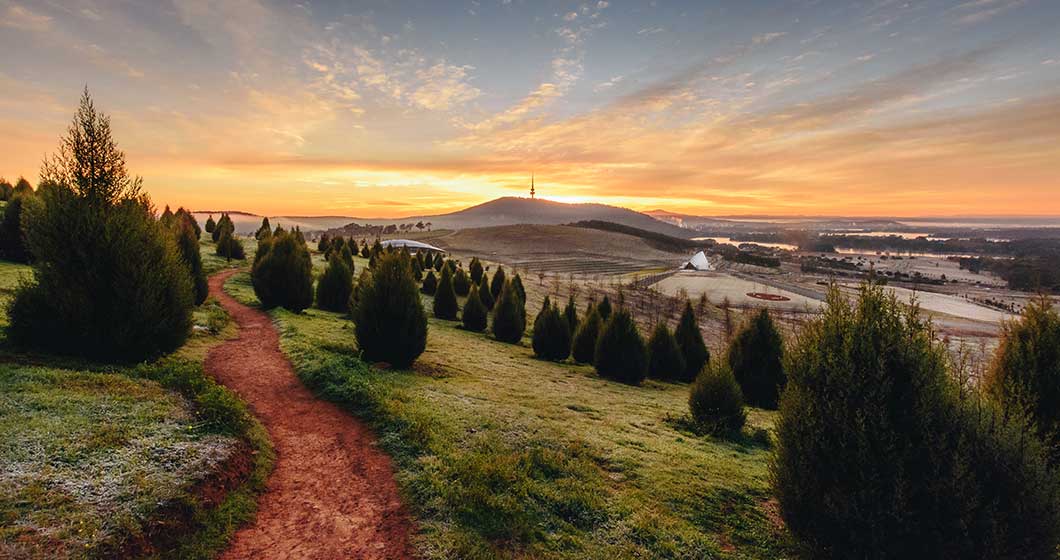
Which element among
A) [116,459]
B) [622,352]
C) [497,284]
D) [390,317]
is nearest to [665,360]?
[622,352]

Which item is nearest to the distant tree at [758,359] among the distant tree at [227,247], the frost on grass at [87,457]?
the frost on grass at [87,457]

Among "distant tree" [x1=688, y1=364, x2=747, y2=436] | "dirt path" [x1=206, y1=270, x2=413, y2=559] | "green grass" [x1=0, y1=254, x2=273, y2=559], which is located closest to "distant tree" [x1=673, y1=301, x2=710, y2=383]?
"distant tree" [x1=688, y1=364, x2=747, y2=436]

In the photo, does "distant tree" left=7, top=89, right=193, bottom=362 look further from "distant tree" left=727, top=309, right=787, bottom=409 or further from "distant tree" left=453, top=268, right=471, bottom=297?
"distant tree" left=453, top=268, right=471, bottom=297

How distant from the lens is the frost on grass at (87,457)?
5.54 metres

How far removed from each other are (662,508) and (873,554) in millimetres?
3278

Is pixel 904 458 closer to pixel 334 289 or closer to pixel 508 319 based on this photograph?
pixel 508 319

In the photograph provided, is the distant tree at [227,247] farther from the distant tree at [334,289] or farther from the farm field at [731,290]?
the farm field at [731,290]

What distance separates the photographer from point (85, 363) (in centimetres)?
1068

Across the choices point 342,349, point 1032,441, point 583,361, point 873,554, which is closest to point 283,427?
point 342,349

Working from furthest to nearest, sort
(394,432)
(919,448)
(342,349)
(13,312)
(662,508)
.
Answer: (342,349)
(13,312)
(394,432)
(662,508)
(919,448)

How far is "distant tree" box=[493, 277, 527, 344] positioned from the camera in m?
28.0

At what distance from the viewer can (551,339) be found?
83.0ft

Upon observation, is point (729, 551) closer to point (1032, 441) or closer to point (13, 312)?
point (1032, 441)

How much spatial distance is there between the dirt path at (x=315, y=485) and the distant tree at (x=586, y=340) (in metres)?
16.0
